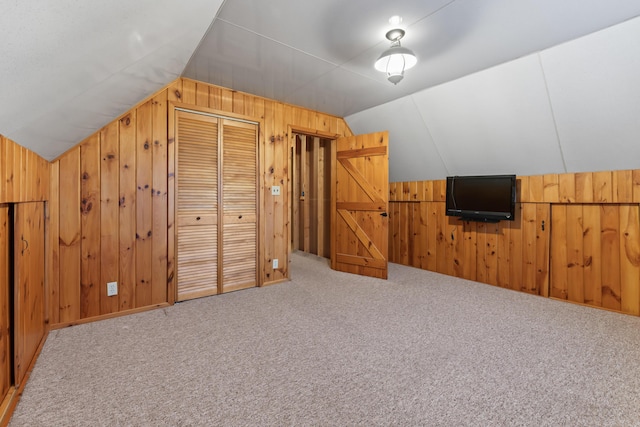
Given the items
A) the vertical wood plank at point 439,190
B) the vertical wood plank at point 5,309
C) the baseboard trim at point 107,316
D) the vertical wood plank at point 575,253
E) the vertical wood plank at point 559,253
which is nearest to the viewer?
the vertical wood plank at point 5,309

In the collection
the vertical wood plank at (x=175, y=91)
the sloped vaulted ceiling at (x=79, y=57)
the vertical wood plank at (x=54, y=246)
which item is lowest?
the vertical wood plank at (x=54, y=246)

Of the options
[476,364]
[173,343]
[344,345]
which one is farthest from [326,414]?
[173,343]

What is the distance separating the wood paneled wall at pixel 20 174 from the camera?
1.20m

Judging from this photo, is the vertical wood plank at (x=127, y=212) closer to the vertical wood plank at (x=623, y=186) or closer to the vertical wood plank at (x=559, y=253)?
the vertical wood plank at (x=559, y=253)

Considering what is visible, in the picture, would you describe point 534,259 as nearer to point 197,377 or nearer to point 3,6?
point 197,377

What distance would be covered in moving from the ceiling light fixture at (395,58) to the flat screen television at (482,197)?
1889 mm

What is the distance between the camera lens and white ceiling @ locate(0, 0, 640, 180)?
3.38 ft

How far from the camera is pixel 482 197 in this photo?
346 centimetres

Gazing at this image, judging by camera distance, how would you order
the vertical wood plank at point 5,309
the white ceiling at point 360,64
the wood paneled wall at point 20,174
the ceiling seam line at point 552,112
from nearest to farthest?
the white ceiling at point 360,64 → the wood paneled wall at point 20,174 → the vertical wood plank at point 5,309 → the ceiling seam line at point 552,112

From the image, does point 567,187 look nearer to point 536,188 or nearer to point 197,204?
point 536,188

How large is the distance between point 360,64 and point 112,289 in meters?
3.09

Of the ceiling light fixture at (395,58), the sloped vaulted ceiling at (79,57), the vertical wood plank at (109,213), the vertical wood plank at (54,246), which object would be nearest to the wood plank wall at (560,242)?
the ceiling light fixture at (395,58)

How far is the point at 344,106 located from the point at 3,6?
3.54 meters

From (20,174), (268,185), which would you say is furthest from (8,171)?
(268,185)
